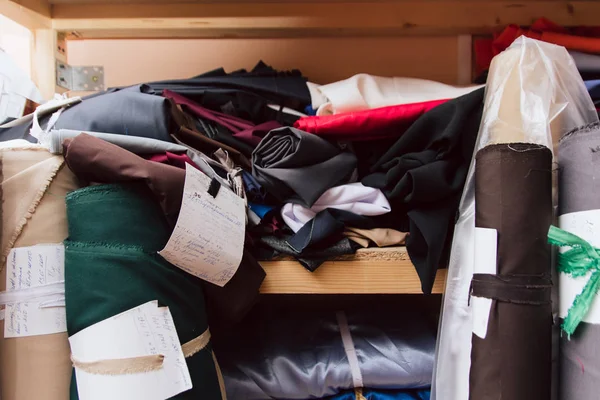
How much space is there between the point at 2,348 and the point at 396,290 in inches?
19.1

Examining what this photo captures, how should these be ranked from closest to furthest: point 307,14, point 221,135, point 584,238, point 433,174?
point 584,238
point 433,174
point 221,135
point 307,14

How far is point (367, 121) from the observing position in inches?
22.9

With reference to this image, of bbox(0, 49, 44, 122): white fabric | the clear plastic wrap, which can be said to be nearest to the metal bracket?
bbox(0, 49, 44, 122): white fabric

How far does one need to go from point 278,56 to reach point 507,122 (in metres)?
0.53

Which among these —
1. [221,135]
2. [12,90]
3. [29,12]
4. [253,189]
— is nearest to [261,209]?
[253,189]

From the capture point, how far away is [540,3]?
0.78m

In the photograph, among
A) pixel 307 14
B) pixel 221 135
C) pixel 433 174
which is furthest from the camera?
pixel 307 14

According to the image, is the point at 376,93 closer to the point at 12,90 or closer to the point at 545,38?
the point at 545,38

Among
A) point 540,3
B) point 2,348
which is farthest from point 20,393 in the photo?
point 540,3

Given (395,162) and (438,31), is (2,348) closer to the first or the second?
(395,162)

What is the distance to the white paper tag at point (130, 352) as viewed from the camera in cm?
44

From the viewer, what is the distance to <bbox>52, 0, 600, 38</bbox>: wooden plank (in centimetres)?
78

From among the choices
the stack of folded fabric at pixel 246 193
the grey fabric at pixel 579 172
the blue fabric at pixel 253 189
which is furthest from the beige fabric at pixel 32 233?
the grey fabric at pixel 579 172

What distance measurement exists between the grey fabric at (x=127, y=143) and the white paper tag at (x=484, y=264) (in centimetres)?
38
